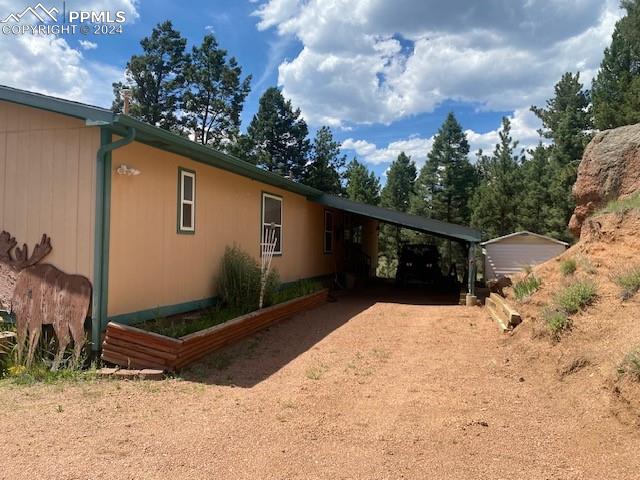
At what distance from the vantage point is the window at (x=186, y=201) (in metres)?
7.67

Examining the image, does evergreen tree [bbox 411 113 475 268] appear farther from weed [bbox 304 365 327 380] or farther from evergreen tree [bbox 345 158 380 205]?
weed [bbox 304 365 327 380]

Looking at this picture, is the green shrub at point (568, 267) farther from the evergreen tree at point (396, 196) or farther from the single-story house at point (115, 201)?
the evergreen tree at point (396, 196)

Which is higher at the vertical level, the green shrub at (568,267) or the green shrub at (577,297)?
the green shrub at (568,267)

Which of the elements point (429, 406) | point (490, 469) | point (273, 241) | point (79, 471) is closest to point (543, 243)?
point (273, 241)

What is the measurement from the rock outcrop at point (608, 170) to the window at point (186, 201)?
7549mm

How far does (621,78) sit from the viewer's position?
1800 cm

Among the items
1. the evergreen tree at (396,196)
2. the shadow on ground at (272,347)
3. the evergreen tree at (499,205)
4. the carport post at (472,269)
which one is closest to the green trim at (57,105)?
the shadow on ground at (272,347)

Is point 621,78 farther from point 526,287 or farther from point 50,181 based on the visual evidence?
point 50,181

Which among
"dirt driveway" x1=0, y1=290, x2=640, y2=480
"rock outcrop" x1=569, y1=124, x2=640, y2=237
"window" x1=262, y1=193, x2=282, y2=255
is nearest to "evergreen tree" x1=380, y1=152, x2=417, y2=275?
"window" x1=262, y1=193, x2=282, y2=255

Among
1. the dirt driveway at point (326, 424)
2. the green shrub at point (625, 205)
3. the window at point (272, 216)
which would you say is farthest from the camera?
the window at point (272, 216)

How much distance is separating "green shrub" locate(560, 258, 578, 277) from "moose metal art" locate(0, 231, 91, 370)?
661 centimetres

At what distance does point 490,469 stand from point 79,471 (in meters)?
2.79

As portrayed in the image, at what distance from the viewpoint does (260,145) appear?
98.6ft

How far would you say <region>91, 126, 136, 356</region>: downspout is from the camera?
586cm
